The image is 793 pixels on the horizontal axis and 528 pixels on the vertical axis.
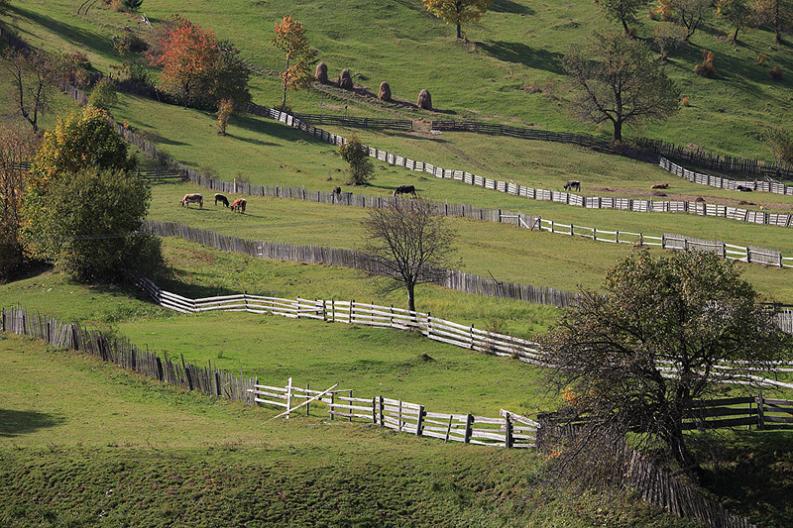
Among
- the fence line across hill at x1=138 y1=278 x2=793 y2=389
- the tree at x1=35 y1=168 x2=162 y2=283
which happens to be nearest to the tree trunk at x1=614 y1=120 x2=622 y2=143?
the tree at x1=35 y1=168 x2=162 y2=283

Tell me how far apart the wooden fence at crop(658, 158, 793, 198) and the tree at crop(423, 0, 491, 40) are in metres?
39.4

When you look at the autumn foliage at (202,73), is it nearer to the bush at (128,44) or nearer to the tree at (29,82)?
the bush at (128,44)

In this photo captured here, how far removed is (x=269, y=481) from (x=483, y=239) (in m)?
41.8

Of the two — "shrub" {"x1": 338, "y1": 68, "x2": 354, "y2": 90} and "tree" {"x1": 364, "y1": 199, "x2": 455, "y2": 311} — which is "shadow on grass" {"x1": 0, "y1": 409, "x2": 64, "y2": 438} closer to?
"tree" {"x1": 364, "y1": 199, "x2": 455, "y2": 311}

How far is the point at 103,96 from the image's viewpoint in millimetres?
108375

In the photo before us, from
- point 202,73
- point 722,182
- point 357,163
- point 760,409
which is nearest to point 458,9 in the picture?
point 202,73

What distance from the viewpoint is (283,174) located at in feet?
335

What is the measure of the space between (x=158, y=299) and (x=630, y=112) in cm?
6993

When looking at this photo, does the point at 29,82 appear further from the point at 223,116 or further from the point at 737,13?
the point at 737,13

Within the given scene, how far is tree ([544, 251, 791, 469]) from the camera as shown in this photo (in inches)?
1268

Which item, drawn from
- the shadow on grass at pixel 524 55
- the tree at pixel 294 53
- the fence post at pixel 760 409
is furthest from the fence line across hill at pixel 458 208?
the shadow on grass at pixel 524 55

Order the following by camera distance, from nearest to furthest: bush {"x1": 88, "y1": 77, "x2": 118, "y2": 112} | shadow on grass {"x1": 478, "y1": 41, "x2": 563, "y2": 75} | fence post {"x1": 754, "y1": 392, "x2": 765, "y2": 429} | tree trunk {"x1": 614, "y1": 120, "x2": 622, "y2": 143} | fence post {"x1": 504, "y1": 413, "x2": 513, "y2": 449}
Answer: fence post {"x1": 754, "y1": 392, "x2": 765, "y2": 429} → fence post {"x1": 504, "y1": 413, "x2": 513, "y2": 449} → bush {"x1": 88, "y1": 77, "x2": 118, "y2": 112} → tree trunk {"x1": 614, "y1": 120, "x2": 622, "y2": 143} → shadow on grass {"x1": 478, "y1": 41, "x2": 563, "y2": 75}

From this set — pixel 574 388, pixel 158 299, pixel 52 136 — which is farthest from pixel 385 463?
pixel 52 136

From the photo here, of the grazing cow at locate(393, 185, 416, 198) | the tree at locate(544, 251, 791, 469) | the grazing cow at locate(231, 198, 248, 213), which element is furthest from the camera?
the grazing cow at locate(393, 185, 416, 198)
